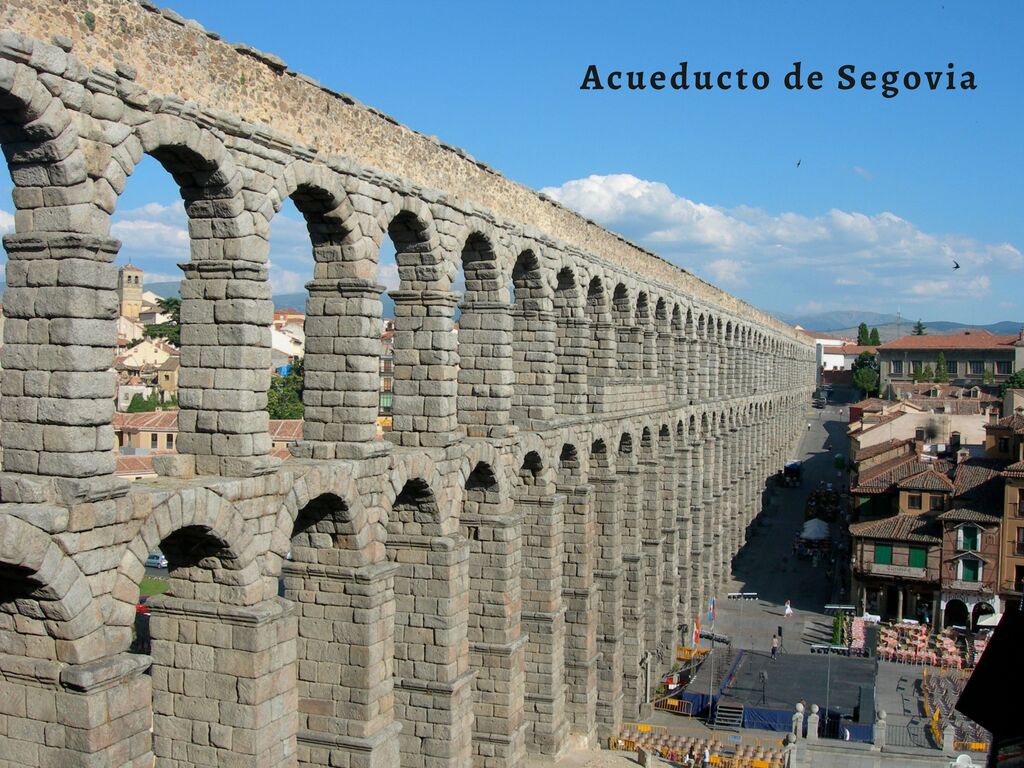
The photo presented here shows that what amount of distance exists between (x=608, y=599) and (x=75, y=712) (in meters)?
23.7

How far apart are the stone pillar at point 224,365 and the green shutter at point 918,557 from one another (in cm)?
4094

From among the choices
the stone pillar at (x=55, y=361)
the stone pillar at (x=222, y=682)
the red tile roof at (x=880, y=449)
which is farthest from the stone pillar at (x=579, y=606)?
the red tile roof at (x=880, y=449)

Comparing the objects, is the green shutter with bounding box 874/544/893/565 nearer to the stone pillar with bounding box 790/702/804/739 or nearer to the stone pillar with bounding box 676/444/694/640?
the stone pillar with bounding box 676/444/694/640

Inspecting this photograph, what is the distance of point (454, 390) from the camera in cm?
2327

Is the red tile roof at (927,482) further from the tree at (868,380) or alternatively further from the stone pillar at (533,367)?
the tree at (868,380)

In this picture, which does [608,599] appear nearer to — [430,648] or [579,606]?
[579,606]

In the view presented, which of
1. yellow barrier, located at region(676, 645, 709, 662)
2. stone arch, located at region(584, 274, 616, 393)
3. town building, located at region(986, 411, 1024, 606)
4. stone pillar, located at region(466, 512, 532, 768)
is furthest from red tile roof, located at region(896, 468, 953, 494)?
stone pillar, located at region(466, 512, 532, 768)

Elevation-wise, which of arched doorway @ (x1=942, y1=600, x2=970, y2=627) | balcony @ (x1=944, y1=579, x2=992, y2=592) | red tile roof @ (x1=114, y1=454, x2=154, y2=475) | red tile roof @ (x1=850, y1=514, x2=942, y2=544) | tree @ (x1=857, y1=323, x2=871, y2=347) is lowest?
arched doorway @ (x1=942, y1=600, x2=970, y2=627)

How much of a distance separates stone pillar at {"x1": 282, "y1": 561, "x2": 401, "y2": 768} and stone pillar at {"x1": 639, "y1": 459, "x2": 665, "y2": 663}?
20.8 meters

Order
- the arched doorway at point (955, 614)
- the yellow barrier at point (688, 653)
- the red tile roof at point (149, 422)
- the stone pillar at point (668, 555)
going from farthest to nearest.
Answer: the red tile roof at point (149, 422), the arched doorway at point (955, 614), the yellow barrier at point (688, 653), the stone pillar at point (668, 555)

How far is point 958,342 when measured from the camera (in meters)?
125

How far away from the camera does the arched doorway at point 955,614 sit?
50375mm

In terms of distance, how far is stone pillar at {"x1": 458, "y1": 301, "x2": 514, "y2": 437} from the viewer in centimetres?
2566

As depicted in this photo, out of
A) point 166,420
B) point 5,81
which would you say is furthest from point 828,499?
point 5,81
